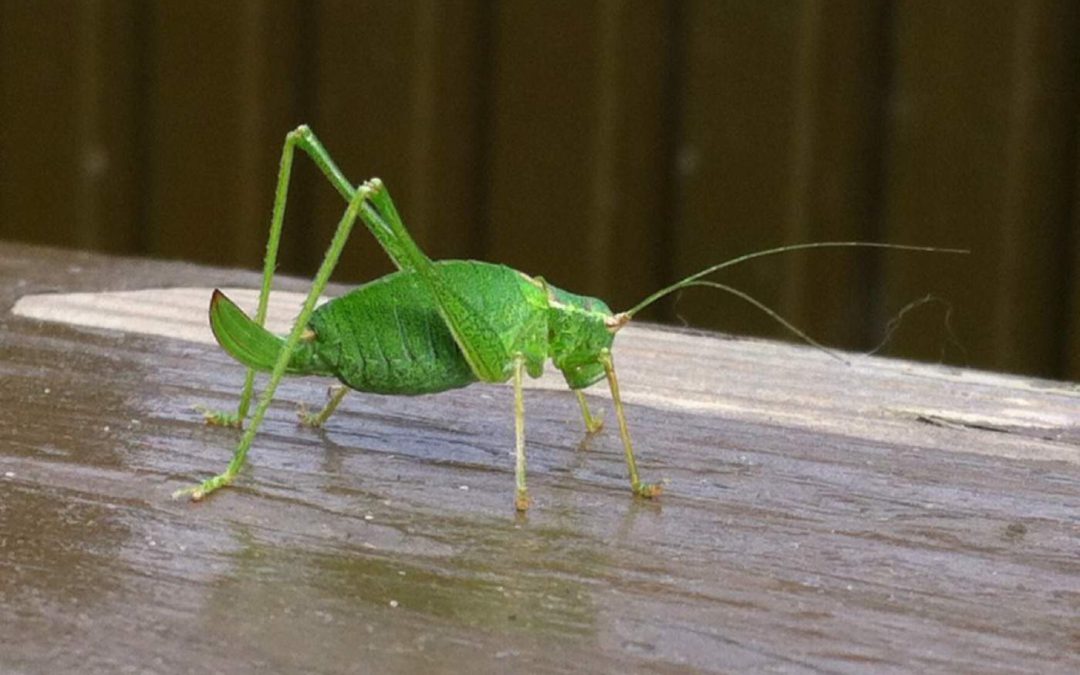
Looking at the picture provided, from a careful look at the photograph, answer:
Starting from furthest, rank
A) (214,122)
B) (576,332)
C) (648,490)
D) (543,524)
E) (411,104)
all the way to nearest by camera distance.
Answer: (214,122), (411,104), (576,332), (648,490), (543,524)

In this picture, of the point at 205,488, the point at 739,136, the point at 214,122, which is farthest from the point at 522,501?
the point at 214,122

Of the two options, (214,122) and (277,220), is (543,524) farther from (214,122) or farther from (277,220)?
(214,122)

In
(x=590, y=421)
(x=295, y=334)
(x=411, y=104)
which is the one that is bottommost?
(x=590, y=421)

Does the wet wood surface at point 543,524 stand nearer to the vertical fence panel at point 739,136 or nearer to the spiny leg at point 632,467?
the spiny leg at point 632,467

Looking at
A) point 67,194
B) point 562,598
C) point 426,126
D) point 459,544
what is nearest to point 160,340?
point 459,544

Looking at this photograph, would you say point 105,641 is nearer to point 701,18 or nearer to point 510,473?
point 510,473

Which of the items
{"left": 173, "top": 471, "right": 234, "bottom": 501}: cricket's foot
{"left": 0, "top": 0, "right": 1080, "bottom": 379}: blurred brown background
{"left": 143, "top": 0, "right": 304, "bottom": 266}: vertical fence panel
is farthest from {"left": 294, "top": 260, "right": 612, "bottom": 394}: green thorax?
{"left": 143, "top": 0, "right": 304, "bottom": 266}: vertical fence panel
